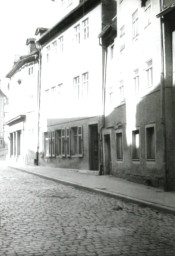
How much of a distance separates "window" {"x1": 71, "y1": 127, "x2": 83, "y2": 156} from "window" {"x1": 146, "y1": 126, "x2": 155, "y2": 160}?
32.8 feet

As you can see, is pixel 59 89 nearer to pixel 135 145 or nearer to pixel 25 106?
pixel 25 106

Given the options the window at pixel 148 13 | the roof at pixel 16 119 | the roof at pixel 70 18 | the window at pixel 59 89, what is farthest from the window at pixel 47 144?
the window at pixel 148 13

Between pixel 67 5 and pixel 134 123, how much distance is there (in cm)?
1486

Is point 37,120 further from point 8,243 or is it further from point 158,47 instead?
point 8,243

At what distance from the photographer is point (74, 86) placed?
29562mm

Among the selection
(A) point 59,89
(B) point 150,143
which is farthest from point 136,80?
(A) point 59,89

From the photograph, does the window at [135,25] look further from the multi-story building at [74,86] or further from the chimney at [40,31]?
the chimney at [40,31]

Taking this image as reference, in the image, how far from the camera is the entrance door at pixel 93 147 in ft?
87.9

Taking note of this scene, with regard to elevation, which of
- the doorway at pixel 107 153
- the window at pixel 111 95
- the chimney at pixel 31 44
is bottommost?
the doorway at pixel 107 153

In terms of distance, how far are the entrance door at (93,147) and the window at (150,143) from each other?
8624 mm

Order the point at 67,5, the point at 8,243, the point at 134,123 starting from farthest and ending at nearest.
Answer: the point at 67,5
the point at 134,123
the point at 8,243

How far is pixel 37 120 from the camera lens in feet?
122

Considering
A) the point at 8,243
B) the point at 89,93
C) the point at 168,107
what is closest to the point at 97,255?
the point at 8,243

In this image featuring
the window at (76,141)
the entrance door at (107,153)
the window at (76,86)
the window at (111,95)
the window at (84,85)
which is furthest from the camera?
the window at (76,86)
